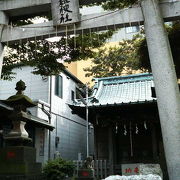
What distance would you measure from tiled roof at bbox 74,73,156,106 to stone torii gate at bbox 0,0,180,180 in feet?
20.2

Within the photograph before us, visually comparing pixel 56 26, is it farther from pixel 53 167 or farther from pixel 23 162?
pixel 53 167

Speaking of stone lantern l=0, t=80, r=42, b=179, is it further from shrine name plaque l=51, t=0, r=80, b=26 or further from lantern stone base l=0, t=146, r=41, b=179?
shrine name plaque l=51, t=0, r=80, b=26

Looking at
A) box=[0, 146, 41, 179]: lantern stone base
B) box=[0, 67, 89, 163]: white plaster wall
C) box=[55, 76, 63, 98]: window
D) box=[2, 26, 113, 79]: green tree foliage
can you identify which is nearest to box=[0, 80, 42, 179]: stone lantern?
box=[0, 146, 41, 179]: lantern stone base

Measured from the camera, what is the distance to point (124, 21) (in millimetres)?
7301

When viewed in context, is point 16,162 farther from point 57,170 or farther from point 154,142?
point 154,142

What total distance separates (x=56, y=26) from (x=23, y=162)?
4.29m

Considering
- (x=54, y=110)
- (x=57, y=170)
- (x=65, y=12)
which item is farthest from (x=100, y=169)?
(x=65, y=12)

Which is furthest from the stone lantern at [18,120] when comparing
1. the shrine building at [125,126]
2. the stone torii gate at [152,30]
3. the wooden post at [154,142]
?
the wooden post at [154,142]

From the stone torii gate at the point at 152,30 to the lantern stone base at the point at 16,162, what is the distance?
10.7 feet

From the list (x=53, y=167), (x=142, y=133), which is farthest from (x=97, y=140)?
(x=53, y=167)

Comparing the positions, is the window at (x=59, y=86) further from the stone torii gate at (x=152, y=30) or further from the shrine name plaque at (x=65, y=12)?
the shrine name plaque at (x=65, y=12)

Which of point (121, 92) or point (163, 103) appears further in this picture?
point (121, 92)

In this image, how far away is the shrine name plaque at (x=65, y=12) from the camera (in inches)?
298

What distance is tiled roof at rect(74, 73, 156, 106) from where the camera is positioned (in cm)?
1430
